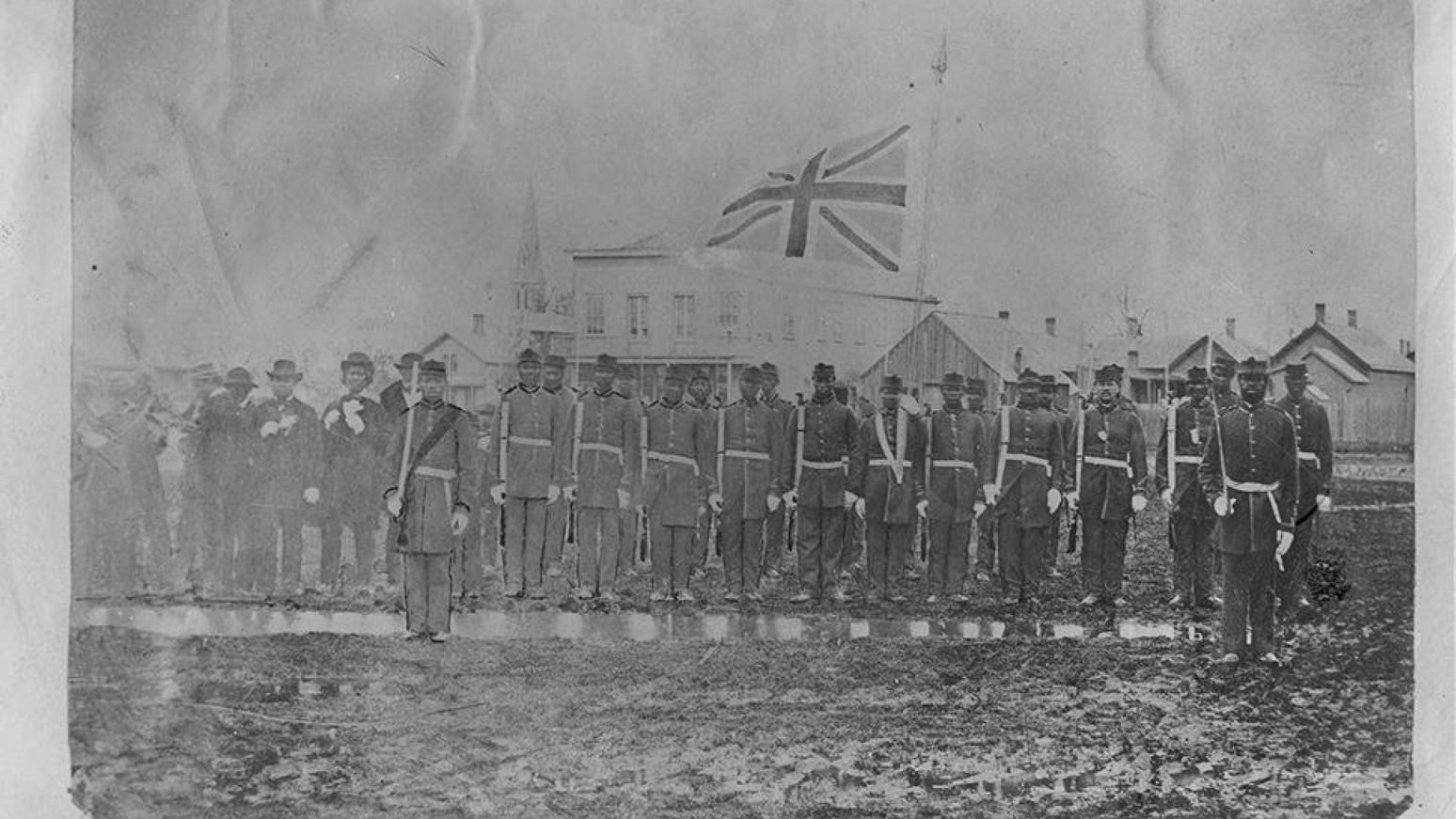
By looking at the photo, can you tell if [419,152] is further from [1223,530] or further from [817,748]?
[1223,530]

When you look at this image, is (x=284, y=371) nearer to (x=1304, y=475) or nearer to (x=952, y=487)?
(x=952, y=487)

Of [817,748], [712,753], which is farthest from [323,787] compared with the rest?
[817,748]

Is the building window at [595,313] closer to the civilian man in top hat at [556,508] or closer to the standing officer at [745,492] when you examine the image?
the civilian man in top hat at [556,508]

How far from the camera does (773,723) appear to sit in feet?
10.7

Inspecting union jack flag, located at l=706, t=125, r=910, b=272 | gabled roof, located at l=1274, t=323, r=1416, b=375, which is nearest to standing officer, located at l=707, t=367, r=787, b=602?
union jack flag, located at l=706, t=125, r=910, b=272

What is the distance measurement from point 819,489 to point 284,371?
1.84 metres

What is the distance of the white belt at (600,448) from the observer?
337 centimetres

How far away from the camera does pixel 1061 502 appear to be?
3406 mm

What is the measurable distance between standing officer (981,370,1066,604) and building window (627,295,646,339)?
1.24 m

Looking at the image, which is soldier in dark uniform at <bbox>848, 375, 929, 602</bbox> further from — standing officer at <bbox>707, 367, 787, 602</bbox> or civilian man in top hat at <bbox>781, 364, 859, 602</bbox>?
standing officer at <bbox>707, 367, 787, 602</bbox>

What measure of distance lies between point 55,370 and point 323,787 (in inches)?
64.7

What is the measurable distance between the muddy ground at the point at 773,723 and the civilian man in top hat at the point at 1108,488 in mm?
257

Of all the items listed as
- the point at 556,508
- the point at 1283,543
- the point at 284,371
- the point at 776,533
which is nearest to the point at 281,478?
the point at 284,371

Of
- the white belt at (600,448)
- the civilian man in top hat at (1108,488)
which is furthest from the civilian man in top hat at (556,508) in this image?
the civilian man in top hat at (1108,488)
